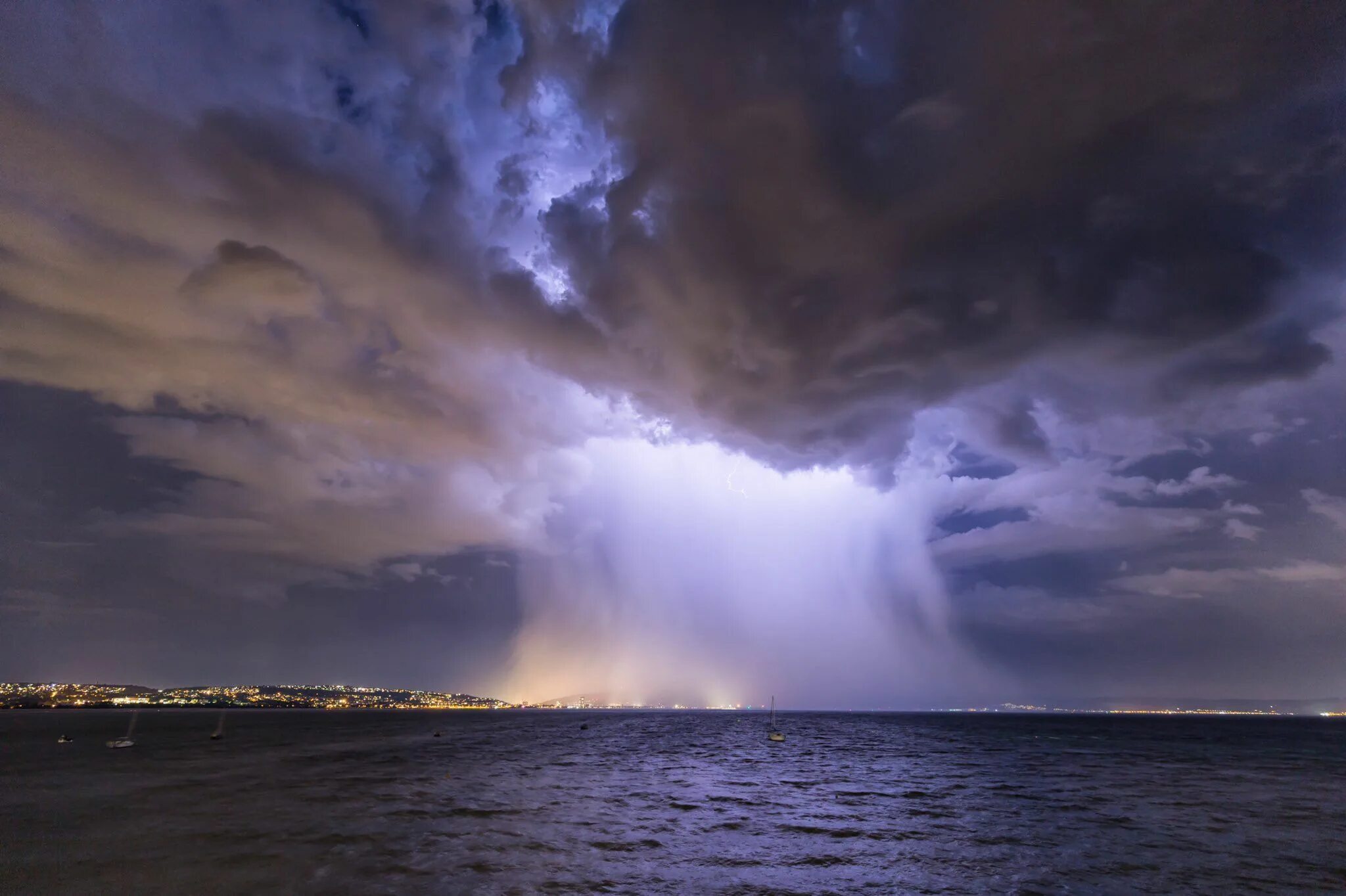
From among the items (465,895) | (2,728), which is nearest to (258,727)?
(2,728)

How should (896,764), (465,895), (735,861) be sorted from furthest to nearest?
(896,764) < (735,861) < (465,895)

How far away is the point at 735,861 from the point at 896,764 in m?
61.8

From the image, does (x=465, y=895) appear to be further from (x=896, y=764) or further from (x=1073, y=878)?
(x=896, y=764)

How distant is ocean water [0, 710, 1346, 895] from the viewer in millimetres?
30062

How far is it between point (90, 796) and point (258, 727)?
150 m

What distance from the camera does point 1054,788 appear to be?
62.4 m

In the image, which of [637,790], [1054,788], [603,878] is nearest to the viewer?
[603,878]

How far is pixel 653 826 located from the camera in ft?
136

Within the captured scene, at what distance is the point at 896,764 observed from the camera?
8525 centimetres

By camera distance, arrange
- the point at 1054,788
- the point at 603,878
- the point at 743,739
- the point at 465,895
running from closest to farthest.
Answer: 1. the point at 465,895
2. the point at 603,878
3. the point at 1054,788
4. the point at 743,739

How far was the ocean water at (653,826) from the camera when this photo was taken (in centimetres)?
3006

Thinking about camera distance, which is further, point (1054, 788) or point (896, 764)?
point (896, 764)

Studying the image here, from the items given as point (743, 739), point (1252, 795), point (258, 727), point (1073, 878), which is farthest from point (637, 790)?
point (258, 727)

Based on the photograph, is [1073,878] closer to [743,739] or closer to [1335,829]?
[1335,829]
